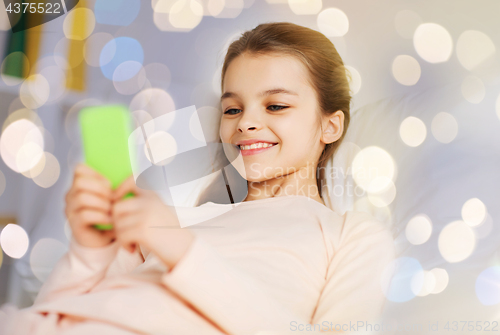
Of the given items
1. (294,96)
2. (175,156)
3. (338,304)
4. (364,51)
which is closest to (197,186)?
(175,156)

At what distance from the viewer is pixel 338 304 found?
1.61 ft

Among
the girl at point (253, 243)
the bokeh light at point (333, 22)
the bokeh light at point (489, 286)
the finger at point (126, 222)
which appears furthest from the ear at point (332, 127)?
the finger at point (126, 222)

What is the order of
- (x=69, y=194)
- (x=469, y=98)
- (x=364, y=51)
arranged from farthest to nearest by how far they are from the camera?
(x=364, y=51)
(x=469, y=98)
(x=69, y=194)

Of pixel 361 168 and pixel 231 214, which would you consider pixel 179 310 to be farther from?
pixel 361 168

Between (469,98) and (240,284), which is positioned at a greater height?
(469,98)

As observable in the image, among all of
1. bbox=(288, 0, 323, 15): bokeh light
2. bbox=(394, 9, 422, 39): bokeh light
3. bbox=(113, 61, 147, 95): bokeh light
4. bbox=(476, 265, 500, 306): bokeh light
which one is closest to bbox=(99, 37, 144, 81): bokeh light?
bbox=(113, 61, 147, 95): bokeh light

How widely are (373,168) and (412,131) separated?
0.11 m

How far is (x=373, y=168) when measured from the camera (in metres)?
0.78

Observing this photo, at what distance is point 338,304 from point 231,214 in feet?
0.73

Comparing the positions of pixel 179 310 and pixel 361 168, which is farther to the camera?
pixel 361 168

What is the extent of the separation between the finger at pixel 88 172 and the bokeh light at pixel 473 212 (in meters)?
0.60

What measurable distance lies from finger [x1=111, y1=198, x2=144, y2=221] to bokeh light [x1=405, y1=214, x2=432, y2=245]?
51 centimetres

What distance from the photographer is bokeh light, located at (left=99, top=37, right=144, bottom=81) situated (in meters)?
0.86

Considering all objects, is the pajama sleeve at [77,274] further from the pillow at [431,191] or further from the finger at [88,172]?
the pillow at [431,191]
